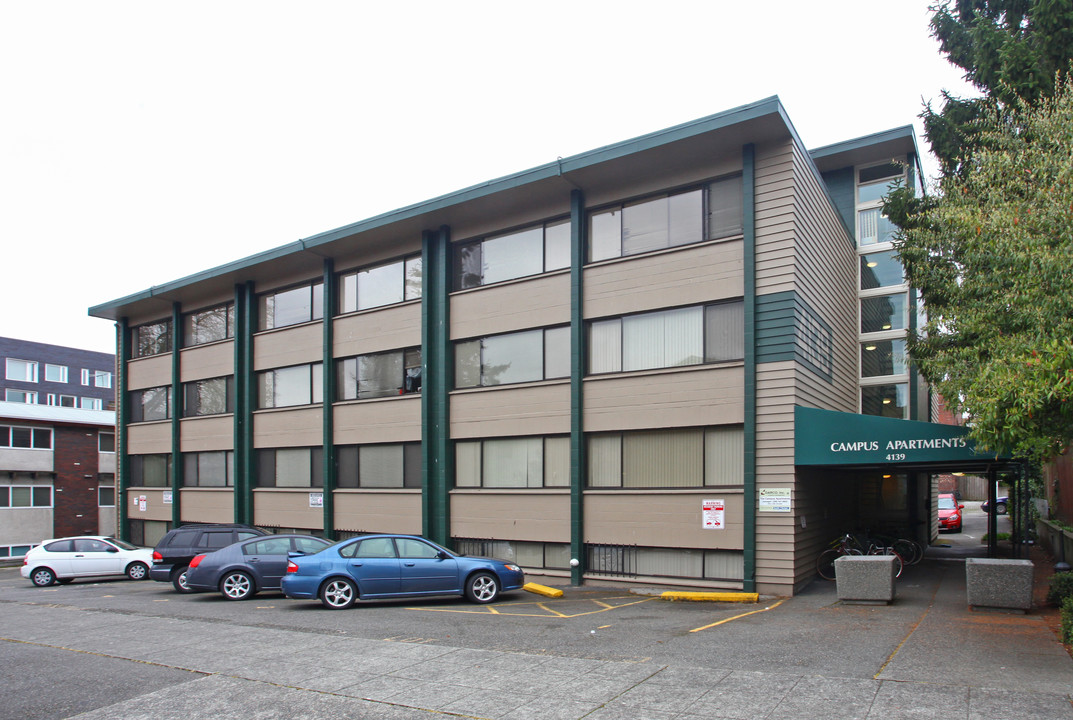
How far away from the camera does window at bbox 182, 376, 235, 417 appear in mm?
28328

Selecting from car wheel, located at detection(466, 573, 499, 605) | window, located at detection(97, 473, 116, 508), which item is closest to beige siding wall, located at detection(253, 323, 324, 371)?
car wheel, located at detection(466, 573, 499, 605)

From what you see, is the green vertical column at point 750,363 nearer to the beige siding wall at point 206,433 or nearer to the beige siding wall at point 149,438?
the beige siding wall at point 206,433

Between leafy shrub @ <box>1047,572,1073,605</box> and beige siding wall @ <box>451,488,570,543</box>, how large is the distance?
376 inches

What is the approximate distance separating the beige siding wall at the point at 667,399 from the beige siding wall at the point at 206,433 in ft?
49.7

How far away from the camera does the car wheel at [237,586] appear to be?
679 inches

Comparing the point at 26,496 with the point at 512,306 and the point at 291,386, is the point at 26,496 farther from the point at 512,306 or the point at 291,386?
the point at 512,306

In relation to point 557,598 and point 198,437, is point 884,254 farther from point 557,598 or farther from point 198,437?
point 198,437

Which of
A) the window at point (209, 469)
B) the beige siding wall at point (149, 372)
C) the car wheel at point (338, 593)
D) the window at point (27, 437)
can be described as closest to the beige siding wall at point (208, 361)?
the beige siding wall at point (149, 372)

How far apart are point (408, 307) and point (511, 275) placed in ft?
12.0

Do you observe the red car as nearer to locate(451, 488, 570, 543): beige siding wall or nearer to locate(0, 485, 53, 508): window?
locate(451, 488, 570, 543): beige siding wall

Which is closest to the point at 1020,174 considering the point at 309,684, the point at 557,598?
the point at 557,598

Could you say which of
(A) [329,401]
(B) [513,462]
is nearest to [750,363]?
(B) [513,462]

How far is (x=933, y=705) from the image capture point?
23.6 ft

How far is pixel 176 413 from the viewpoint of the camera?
29984 mm
